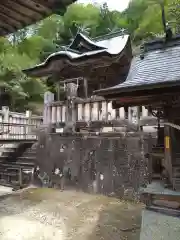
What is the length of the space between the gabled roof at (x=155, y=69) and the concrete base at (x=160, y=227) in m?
2.66

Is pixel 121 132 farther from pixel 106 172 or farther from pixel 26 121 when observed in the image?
pixel 26 121

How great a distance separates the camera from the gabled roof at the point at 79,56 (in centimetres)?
1045

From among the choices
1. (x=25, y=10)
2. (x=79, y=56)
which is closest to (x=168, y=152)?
(x=25, y=10)

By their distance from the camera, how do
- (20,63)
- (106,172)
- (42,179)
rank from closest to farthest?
(106,172)
(42,179)
(20,63)

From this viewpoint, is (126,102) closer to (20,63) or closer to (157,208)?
(157,208)

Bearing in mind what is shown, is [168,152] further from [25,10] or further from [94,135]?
[94,135]

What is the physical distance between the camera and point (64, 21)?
2595cm

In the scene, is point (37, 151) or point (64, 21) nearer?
point (37, 151)

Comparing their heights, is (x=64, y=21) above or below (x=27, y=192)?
above

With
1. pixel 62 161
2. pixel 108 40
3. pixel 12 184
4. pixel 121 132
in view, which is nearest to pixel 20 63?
pixel 108 40

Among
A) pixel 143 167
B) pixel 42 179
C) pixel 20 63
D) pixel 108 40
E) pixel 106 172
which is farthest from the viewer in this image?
pixel 20 63

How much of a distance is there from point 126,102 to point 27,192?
21.2 ft

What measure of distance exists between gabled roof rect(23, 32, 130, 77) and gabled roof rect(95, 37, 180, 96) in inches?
180

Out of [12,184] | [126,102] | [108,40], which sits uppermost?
[108,40]
